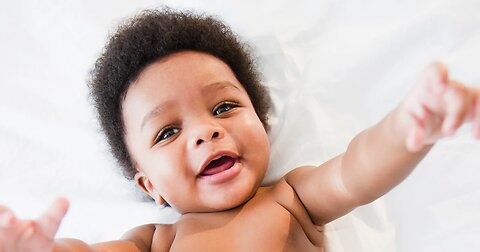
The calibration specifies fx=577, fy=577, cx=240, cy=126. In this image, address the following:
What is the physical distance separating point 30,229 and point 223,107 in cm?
44

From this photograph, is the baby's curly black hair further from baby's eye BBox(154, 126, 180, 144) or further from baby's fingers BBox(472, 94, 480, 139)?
baby's fingers BBox(472, 94, 480, 139)

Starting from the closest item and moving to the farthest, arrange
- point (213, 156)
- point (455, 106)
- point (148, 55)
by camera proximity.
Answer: point (455, 106) < point (213, 156) < point (148, 55)

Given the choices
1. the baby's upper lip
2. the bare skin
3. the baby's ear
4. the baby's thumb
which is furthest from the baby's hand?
the baby's ear

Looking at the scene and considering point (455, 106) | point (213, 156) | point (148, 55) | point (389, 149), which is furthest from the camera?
point (148, 55)

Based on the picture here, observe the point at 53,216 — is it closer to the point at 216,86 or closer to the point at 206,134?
the point at 206,134

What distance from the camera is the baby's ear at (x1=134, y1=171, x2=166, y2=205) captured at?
1172 millimetres

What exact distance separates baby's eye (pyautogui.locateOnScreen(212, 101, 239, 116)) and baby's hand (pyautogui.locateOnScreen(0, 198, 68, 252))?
39 centimetres

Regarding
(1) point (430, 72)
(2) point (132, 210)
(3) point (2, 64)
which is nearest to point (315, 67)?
(2) point (132, 210)

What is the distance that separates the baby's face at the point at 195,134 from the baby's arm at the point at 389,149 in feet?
0.39

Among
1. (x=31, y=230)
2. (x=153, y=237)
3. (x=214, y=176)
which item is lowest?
(x=153, y=237)

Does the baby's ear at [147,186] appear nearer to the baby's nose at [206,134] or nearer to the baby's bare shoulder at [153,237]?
the baby's bare shoulder at [153,237]

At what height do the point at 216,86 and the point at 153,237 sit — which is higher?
the point at 216,86

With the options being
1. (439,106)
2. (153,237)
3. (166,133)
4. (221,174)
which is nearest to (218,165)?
(221,174)

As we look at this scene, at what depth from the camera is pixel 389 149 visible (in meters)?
0.80
